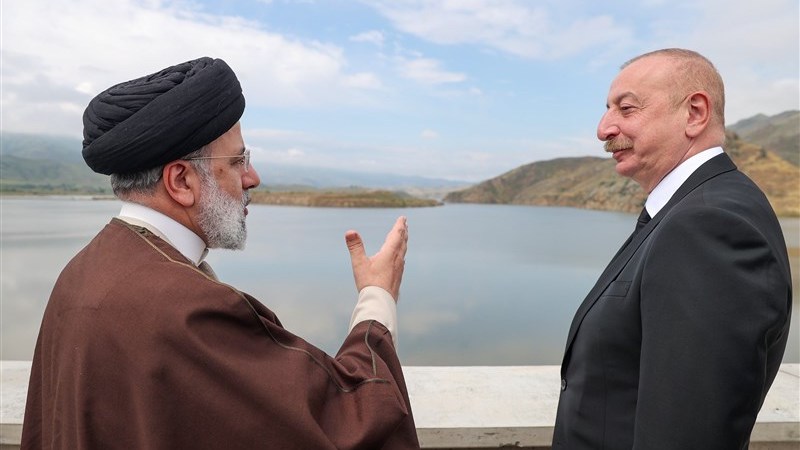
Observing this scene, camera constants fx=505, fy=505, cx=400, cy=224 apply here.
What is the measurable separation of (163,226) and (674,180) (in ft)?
5.37

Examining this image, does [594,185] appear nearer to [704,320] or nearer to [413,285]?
[413,285]

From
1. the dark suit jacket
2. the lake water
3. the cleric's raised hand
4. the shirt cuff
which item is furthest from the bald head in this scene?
the lake water

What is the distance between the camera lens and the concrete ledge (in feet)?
7.62

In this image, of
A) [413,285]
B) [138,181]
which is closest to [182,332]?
[138,181]

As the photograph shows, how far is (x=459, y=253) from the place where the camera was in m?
11.7

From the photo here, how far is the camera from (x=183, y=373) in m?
1.13

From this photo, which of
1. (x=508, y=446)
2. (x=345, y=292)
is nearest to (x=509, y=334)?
(x=345, y=292)

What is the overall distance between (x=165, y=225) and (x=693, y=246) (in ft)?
4.78

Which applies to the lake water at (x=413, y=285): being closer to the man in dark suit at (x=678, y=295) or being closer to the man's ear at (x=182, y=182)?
the man's ear at (x=182, y=182)

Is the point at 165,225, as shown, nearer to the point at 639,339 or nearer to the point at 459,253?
the point at 639,339

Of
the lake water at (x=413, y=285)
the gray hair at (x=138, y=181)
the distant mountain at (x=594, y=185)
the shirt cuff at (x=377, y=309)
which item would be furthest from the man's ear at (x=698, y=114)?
the distant mountain at (x=594, y=185)

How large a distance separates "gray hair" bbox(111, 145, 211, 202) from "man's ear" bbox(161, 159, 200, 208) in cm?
A: 2

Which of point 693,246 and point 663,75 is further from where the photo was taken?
point 663,75

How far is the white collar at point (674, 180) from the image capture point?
1680 mm
